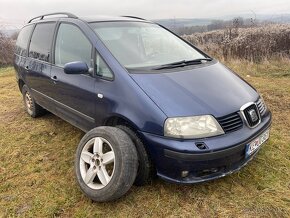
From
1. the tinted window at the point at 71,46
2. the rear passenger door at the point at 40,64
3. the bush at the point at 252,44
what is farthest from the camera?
the bush at the point at 252,44

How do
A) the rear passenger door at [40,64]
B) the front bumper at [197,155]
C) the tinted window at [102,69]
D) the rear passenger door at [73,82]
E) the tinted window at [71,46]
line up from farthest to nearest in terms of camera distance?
the rear passenger door at [40,64] < the tinted window at [71,46] < the rear passenger door at [73,82] < the tinted window at [102,69] < the front bumper at [197,155]

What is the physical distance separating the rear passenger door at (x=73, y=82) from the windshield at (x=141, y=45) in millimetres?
283

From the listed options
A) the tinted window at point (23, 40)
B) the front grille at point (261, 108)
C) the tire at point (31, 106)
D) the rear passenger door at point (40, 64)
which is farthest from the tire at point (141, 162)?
the tinted window at point (23, 40)

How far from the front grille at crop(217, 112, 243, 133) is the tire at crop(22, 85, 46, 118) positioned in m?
3.50

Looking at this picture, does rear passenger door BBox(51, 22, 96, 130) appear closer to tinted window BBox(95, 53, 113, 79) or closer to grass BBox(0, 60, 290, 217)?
tinted window BBox(95, 53, 113, 79)

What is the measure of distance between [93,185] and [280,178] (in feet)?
6.20

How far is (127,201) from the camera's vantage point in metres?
3.07

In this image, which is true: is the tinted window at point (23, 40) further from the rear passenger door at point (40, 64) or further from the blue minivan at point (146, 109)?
the blue minivan at point (146, 109)

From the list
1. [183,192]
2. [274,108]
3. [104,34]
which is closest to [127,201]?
[183,192]

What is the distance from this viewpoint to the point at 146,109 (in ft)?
9.62

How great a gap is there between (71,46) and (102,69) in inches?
31.6

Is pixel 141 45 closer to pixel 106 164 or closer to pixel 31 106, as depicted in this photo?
pixel 106 164

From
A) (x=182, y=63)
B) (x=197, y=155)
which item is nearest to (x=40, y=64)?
(x=182, y=63)

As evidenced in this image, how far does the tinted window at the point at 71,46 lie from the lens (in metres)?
3.73
